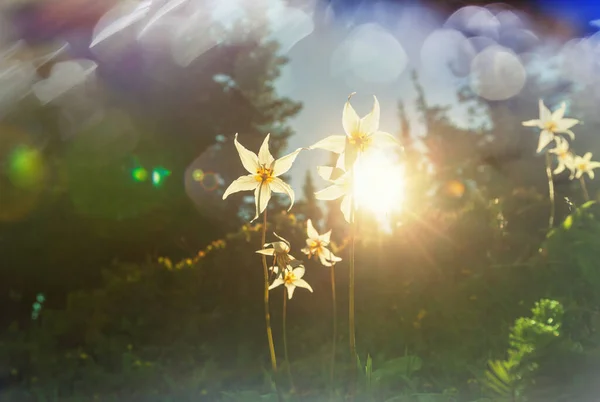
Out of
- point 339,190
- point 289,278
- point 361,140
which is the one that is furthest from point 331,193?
point 289,278

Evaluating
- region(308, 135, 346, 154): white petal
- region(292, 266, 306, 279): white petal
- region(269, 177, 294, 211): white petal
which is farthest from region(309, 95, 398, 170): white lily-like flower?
region(292, 266, 306, 279): white petal

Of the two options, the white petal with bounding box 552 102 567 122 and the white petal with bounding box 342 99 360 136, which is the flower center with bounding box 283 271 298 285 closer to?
the white petal with bounding box 342 99 360 136

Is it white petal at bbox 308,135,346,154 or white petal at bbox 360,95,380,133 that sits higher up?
white petal at bbox 360,95,380,133

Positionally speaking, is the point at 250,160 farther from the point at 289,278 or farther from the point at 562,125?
the point at 562,125

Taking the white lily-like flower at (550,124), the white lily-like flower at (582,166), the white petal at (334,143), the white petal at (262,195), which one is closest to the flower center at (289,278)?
the white petal at (262,195)

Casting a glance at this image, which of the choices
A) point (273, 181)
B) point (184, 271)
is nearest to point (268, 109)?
point (184, 271)

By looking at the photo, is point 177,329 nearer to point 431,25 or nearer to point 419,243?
point 419,243
